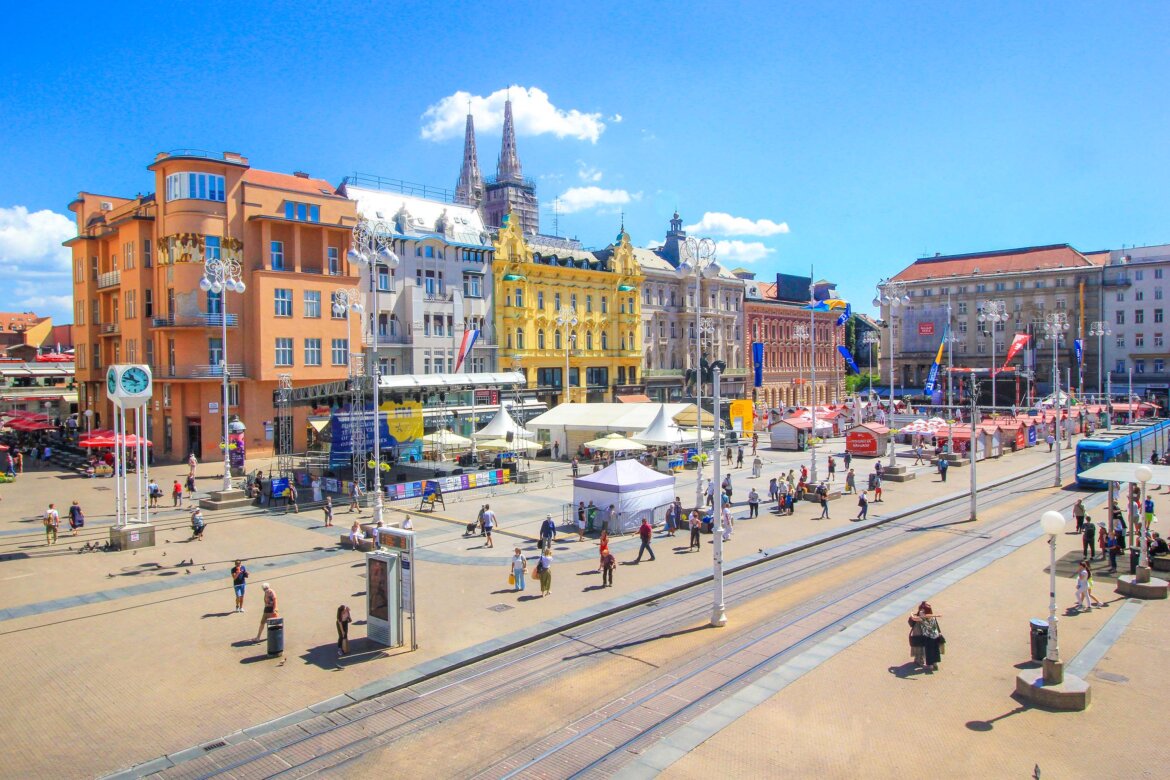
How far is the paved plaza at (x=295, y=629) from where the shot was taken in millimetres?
12797

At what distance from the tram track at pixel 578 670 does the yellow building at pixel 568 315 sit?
41.9 meters

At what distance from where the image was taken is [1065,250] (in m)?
101

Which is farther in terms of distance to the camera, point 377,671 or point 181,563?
point 181,563

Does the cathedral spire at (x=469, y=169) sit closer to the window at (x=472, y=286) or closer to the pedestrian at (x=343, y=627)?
the window at (x=472, y=286)

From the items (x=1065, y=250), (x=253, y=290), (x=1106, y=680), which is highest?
(x=1065, y=250)

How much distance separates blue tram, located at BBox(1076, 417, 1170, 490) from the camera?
37375mm

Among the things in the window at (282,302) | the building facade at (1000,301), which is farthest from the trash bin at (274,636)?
the building facade at (1000,301)

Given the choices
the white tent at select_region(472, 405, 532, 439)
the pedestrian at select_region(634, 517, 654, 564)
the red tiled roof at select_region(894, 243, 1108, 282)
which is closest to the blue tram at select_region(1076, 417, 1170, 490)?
the pedestrian at select_region(634, 517, 654, 564)

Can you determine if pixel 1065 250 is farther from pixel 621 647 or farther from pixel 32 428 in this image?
pixel 32 428

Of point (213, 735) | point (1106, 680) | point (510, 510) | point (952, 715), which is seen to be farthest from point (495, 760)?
point (510, 510)

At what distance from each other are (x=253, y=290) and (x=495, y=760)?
45302 mm

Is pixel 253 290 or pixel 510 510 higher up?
pixel 253 290

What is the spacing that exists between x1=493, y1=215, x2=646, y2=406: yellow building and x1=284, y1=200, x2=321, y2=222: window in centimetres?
1659

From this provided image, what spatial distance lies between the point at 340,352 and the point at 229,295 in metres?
7.94
